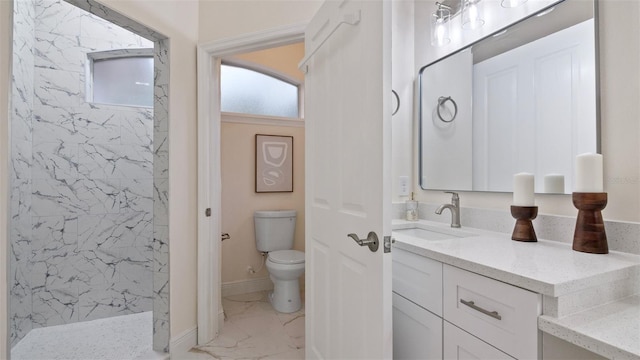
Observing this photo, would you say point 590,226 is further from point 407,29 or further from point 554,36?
point 407,29

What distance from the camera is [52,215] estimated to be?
2.22 metres

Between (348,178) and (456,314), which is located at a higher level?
(348,178)

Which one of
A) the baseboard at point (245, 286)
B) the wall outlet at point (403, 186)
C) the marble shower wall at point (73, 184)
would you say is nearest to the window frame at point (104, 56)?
the marble shower wall at point (73, 184)

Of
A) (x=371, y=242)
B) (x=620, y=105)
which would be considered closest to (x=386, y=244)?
(x=371, y=242)

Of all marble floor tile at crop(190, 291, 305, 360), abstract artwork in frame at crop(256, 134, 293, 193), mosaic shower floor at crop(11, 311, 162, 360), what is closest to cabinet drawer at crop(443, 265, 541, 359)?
marble floor tile at crop(190, 291, 305, 360)

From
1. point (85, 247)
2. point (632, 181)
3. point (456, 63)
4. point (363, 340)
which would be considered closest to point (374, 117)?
point (363, 340)

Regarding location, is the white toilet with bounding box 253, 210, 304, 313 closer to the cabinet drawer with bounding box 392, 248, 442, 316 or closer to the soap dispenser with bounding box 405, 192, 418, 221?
the soap dispenser with bounding box 405, 192, 418, 221

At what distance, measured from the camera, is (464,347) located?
1062 mm

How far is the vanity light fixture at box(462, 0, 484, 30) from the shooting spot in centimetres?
170

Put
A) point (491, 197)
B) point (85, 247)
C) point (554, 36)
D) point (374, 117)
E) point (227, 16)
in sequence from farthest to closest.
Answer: point (85, 247)
point (227, 16)
point (491, 197)
point (554, 36)
point (374, 117)

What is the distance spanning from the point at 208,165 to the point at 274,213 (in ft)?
3.32

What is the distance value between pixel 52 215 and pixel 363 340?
241cm

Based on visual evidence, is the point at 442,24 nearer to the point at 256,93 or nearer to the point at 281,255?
the point at 256,93

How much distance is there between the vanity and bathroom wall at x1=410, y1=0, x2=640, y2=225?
24 centimetres
